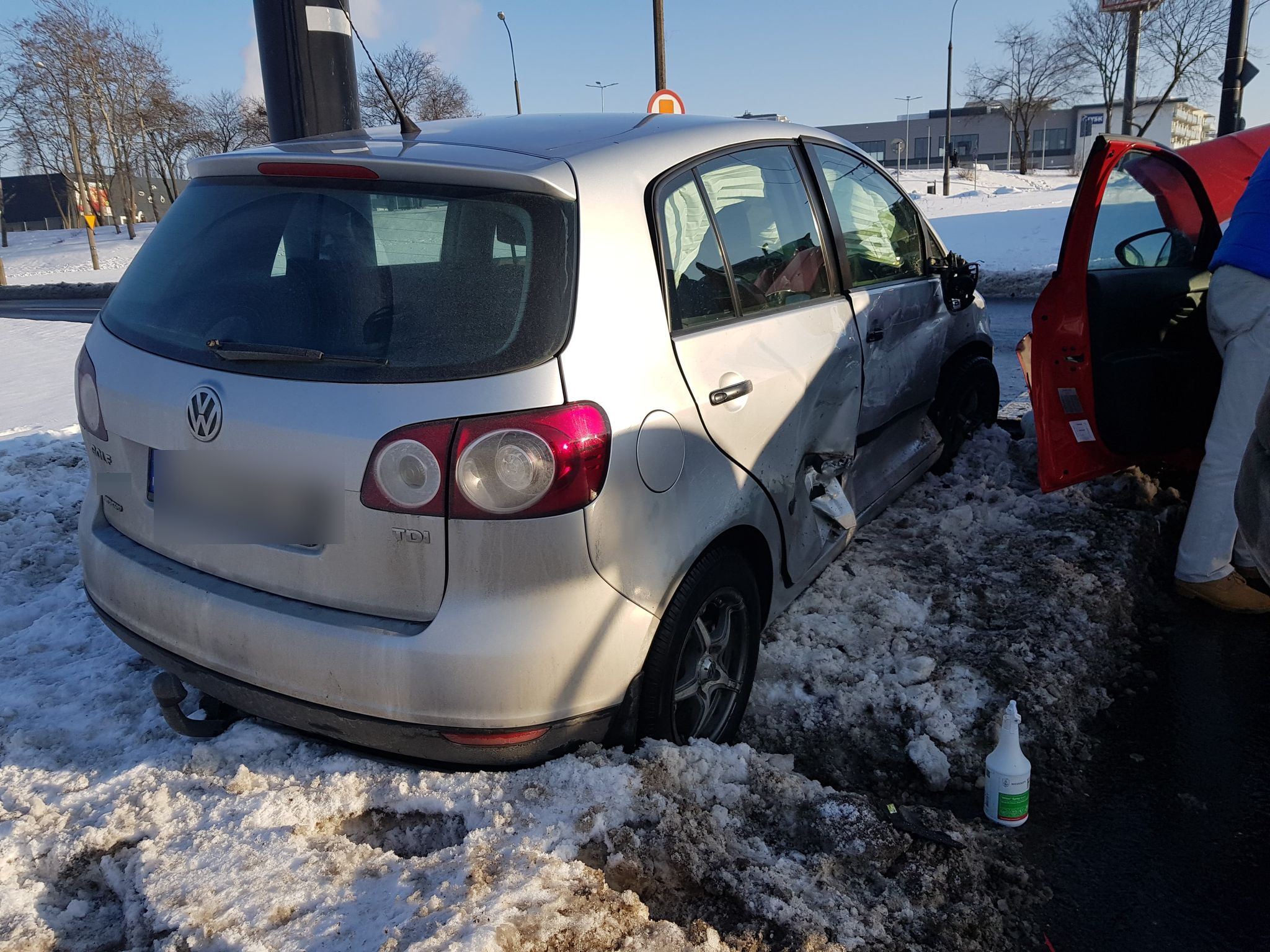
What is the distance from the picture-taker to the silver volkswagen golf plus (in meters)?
2.14

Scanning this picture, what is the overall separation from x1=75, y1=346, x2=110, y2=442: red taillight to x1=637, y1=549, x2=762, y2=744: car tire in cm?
162

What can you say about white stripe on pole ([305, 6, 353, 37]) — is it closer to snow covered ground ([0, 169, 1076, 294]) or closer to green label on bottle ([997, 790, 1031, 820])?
green label on bottle ([997, 790, 1031, 820])

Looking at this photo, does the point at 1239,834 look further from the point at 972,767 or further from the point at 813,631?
the point at 813,631

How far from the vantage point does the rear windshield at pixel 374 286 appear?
7.22ft

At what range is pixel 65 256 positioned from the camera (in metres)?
41.7

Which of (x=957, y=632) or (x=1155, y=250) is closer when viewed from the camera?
(x=957, y=632)

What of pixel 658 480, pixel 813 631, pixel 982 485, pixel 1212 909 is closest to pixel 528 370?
pixel 658 480

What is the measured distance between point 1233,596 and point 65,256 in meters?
47.5

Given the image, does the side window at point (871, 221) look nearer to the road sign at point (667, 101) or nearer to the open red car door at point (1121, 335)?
the open red car door at point (1121, 335)

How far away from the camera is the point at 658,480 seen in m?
2.37

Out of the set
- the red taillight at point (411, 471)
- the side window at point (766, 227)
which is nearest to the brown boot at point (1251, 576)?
the side window at point (766, 227)

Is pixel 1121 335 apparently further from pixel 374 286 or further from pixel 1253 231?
pixel 374 286

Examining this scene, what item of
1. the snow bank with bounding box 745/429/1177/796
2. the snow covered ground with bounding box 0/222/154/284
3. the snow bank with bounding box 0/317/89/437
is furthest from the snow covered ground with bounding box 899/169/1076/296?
the snow covered ground with bounding box 0/222/154/284

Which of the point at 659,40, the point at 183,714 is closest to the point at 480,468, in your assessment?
the point at 183,714
